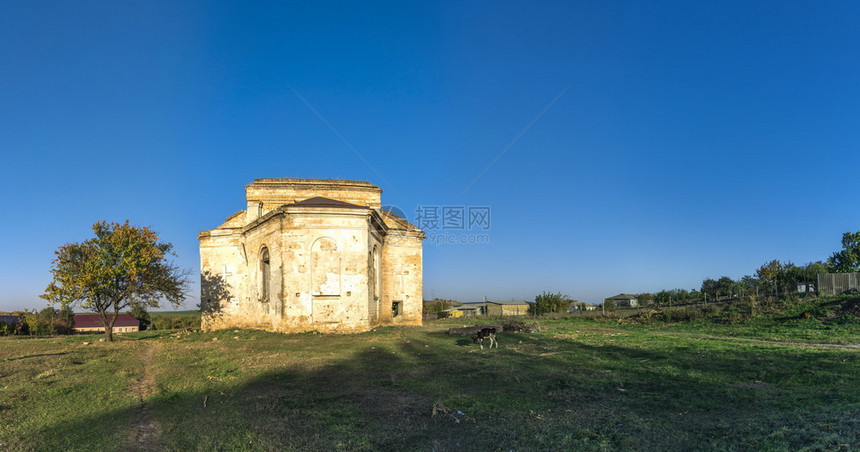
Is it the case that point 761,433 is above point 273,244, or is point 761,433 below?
below

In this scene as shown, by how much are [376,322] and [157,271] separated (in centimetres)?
1134

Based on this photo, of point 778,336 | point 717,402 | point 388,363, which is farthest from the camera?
point 778,336

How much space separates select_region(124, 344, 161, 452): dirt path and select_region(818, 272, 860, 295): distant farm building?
40.0 meters

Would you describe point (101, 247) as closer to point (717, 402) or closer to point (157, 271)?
point (157, 271)

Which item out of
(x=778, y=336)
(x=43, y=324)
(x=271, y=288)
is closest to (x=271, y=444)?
(x=271, y=288)

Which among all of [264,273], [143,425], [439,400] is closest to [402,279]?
[264,273]

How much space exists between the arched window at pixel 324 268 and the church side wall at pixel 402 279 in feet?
25.8

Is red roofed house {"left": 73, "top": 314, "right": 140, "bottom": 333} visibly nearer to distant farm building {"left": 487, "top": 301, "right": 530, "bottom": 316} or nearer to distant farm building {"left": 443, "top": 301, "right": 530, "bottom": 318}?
distant farm building {"left": 443, "top": 301, "right": 530, "bottom": 318}

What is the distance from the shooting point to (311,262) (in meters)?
21.1

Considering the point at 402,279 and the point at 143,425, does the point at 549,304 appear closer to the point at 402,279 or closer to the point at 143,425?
the point at 402,279

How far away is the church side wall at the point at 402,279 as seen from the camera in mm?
29150

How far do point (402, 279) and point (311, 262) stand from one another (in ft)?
30.8

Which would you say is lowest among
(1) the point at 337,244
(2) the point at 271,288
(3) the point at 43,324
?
(3) the point at 43,324

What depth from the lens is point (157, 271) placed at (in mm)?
22688
